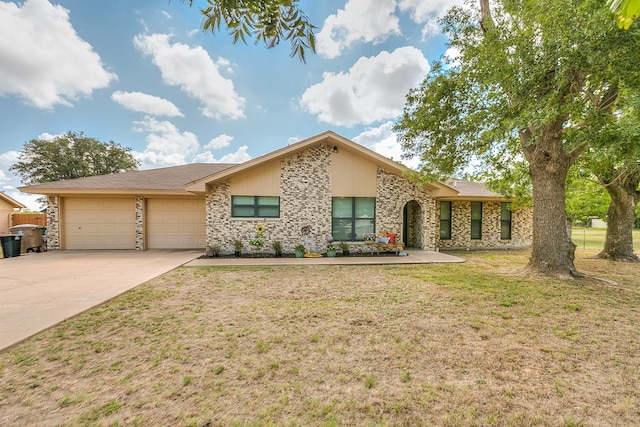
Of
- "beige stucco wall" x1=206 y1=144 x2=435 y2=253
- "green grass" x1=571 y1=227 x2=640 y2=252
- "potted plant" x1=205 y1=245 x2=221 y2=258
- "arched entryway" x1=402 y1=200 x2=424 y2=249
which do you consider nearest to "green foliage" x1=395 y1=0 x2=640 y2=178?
"beige stucco wall" x1=206 y1=144 x2=435 y2=253

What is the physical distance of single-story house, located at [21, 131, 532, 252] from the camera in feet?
33.3

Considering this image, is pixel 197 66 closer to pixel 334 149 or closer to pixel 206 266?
pixel 334 149

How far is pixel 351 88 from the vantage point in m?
14.0

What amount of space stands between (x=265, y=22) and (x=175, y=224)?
36.1 ft

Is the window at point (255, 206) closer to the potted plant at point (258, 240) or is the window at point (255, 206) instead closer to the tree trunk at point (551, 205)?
the potted plant at point (258, 240)

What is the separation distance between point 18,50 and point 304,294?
13.3 m

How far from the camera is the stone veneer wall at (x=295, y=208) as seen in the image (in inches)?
399

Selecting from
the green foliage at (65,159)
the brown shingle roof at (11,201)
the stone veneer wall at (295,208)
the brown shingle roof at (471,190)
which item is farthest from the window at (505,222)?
the green foliage at (65,159)

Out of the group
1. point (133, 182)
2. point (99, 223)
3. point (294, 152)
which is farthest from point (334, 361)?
point (99, 223)

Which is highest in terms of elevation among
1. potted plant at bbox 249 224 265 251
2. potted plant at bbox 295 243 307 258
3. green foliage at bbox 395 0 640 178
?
green foliage at bbox 395 0 640 178

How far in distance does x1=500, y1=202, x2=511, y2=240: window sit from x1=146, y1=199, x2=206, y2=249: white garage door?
14.2m

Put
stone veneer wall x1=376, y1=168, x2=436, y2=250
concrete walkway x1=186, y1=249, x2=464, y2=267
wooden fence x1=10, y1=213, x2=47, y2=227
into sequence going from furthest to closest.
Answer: wooden fence x1=10, y1=213, x2=47, y2=227 < stone veneer wall x1=376, y1=168, x2=436, y2=250 < concrete walkway x1=186, y1=249, x2=464, y2=267

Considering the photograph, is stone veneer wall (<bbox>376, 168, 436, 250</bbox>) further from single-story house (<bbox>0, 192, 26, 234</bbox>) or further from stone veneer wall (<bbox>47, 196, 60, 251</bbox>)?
single-story house (<bbox>0, 192, 26, 234</bbox>)

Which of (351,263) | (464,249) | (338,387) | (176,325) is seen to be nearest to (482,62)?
(351,263)
